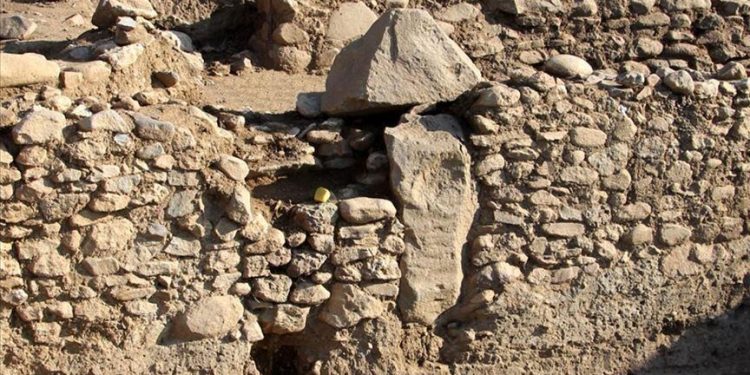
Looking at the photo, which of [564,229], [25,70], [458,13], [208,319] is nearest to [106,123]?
[25,70]

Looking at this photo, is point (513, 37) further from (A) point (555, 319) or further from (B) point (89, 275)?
(B) point (89, 275)

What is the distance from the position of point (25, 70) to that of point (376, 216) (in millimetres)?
1500

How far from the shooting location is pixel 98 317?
497 cm

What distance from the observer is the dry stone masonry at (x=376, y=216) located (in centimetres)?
493

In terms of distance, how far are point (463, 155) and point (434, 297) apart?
61 centimetres

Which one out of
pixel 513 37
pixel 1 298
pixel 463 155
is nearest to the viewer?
pixel 1 298

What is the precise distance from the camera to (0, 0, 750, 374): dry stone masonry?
16.2ft

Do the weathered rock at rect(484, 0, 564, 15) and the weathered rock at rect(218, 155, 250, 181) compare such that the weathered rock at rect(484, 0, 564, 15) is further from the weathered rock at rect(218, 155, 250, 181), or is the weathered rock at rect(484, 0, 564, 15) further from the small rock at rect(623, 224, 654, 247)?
the weathered rock at rect(218, 155, 250, 181)

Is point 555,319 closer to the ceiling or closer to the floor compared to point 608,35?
closer to the floor

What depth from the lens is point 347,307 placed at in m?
5.34

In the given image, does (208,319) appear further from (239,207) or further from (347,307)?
(347,307)

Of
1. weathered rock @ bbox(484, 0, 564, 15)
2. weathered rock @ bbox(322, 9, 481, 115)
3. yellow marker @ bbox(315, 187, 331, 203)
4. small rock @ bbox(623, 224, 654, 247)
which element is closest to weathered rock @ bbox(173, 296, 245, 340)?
yellow marker @ bbox(315, 187, 331, 203)

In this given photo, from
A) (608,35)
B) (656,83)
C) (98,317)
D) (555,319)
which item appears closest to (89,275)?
(98,317)

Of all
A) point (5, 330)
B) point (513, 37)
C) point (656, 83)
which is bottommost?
point (5, 330)
